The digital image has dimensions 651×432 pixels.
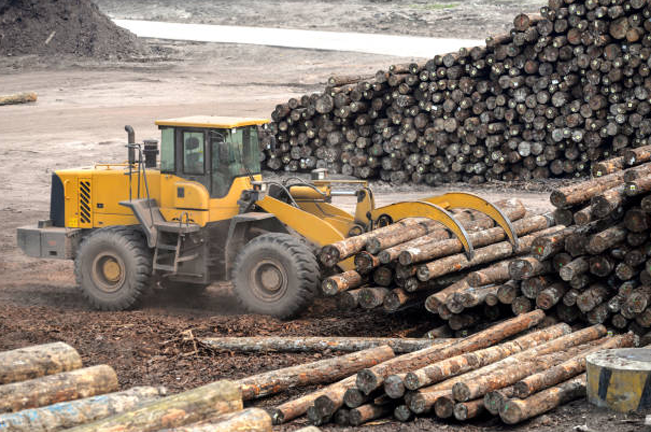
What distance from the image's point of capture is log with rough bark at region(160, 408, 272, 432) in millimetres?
8555

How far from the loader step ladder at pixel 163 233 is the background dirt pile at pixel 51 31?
2970 cm

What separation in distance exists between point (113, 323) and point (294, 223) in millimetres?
2898

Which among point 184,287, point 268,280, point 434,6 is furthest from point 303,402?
point 434,6

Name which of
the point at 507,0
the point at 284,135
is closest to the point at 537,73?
the point at 284,135

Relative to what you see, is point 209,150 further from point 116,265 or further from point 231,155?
point 116,265

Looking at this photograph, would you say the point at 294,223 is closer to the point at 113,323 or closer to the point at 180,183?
the point at 180,183

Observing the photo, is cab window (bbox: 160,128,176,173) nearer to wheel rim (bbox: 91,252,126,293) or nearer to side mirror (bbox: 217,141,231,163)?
side mirror (bbox: 217,141,231,163)

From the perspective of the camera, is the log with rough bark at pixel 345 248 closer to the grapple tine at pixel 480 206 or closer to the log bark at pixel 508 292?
the grapple tine at pixel 480 206

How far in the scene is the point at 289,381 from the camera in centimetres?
1094

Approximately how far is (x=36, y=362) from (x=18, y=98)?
974 inches

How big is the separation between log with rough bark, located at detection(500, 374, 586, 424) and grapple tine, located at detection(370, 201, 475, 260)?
3.24 meters

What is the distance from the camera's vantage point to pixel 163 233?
48.6 feet

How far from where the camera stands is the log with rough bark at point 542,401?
9.78 metres

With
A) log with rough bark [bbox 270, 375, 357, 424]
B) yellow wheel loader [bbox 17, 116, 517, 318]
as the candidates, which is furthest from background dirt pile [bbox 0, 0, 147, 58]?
log with rough bark [bbox 270, 375, 357, 424]
